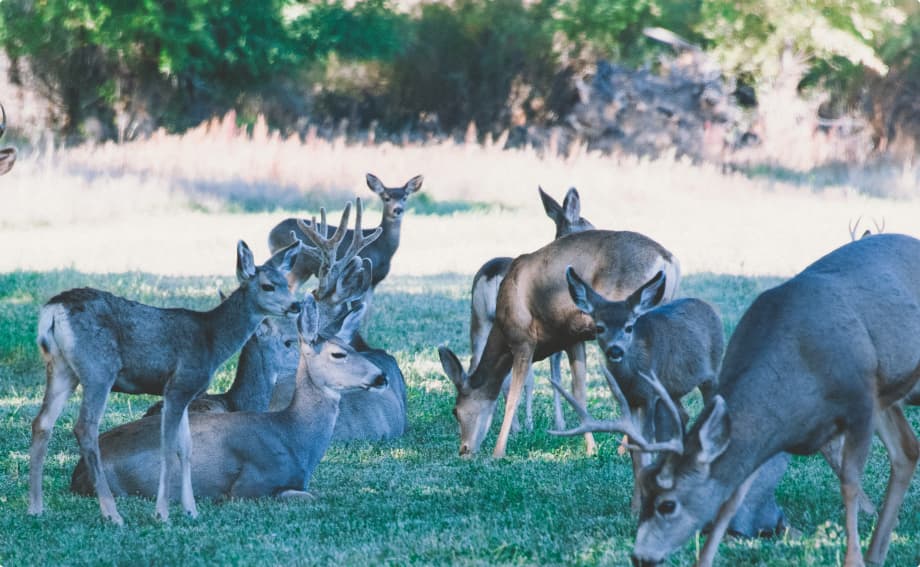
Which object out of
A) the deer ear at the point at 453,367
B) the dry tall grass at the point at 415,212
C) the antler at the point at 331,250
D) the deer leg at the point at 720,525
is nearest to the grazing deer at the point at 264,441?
the deer ear at the point at 453,367

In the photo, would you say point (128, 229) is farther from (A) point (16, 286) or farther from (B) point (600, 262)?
(B) point (600, 262)

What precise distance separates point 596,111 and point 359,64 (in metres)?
8.73

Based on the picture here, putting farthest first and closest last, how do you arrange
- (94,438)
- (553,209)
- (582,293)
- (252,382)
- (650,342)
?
(553,209) → (252,382) → (650,342) → (582,293) → (94,438)

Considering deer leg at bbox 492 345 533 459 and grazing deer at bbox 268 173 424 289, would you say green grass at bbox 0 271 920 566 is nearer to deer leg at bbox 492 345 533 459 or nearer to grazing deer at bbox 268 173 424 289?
deer leg at bbox 492 345 533 459

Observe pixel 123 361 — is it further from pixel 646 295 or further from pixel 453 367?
pixel 646 295

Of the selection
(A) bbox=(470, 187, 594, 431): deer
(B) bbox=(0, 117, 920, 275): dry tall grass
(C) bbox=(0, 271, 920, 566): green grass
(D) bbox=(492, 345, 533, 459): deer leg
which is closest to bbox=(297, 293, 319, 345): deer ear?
(C) bbox=(0, 271, 920, 566): green grass

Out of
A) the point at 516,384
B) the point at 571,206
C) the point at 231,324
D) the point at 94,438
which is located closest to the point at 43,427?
the point at 94,438

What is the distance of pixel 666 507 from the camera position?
5.38m

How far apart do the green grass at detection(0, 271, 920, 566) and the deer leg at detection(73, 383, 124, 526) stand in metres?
0.11

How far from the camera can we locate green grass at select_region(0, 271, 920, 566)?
622cm

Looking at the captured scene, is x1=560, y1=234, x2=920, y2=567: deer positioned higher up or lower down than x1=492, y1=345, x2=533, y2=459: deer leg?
higher up

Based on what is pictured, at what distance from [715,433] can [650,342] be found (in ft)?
7.31

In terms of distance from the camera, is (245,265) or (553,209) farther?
(553,209)

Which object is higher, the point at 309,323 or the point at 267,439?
the point at 309,323
